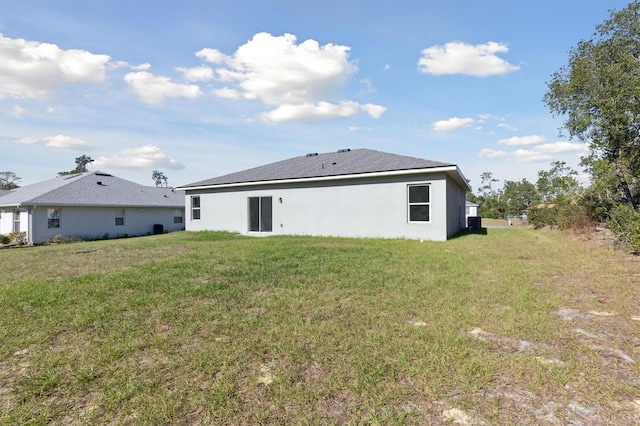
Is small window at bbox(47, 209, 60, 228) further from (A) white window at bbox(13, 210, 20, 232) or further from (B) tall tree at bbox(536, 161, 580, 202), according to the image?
(B) tall tree at bbox(536, 161, 580, 202)

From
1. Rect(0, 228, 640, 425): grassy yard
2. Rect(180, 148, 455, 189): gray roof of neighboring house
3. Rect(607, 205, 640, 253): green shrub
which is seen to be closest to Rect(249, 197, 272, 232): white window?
Rect(180, 148, 455, 189): gray roof of neighboring house

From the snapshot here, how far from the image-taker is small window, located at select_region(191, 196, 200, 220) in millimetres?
18094

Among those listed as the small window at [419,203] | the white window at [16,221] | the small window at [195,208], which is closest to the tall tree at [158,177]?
the white window at [16,221]

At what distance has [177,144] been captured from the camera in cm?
1761

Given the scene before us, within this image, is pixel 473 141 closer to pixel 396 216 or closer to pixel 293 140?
pixel 396 216

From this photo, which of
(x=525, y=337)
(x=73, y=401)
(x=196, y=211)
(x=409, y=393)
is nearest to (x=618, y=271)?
(x=525, y=337)

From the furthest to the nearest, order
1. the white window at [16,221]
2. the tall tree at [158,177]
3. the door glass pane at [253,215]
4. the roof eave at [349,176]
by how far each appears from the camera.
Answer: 1. the tall tree at [158,177]
2. the white window at [16,221]
3. the door glass pane at [253,215]
4. the roof eave at [349,176]

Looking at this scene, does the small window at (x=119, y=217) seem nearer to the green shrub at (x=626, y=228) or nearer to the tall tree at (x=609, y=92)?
the green shrub at (x=626, y=228)

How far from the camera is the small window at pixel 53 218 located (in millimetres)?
19219

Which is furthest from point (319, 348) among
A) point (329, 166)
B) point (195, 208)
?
point (195, 208)

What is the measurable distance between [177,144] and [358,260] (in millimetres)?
13898

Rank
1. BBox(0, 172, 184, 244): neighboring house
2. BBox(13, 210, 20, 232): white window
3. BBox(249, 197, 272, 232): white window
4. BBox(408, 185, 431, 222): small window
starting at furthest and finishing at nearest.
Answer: BBox(13, 210, 20, 232): white window, BBox(0, 172, 184, 244): neighboring house, BBox(249, 197, 272, 232): white window, BBox(408, 185, 431, 222): small window

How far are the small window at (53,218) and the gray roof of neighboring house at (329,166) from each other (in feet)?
27.2

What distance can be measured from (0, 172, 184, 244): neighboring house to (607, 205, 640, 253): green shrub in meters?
24.4
